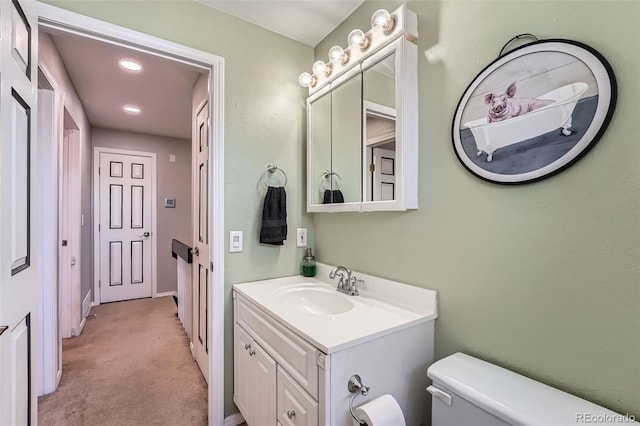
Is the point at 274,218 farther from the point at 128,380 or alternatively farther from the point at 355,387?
the point at 128,380

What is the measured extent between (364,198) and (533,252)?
2.43ft

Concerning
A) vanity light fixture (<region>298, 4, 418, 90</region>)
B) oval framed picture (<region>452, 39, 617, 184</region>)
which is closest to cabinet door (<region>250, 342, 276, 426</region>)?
oval framed picture (<region>452, 39, 617, 184</region>)

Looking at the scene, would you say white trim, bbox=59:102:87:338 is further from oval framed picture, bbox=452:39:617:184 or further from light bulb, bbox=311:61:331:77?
oval framed picture, bbox=452:39:617:184

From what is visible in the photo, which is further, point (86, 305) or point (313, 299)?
point (86, 305)

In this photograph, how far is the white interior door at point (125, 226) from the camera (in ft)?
12.8

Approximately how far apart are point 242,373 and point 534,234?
5.04 ft

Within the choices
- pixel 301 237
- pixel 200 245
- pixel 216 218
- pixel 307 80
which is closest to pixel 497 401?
pixel 301 237

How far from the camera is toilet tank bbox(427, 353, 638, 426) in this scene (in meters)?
0.77

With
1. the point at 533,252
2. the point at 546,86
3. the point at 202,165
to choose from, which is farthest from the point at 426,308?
the point at 202,165

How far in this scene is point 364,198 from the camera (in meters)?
1.49

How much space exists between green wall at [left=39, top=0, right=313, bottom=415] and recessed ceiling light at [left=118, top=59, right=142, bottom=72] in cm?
86

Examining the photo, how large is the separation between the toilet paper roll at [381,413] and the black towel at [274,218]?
1.02 m

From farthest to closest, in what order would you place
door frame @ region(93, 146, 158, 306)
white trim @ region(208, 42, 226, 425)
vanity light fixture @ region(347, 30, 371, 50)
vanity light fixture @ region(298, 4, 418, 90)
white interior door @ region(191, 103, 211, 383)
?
door frame @ region(93, 146, 158, 306) → white interior door @ region(191, 103, 211, 383) → white trim @ region(208, 42, 226, 425) → vanity light fixture @ region(347, 30, 371, 50) → vanity light fixture @ region(298, 4, 418, 90)

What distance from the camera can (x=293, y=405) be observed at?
112cm
